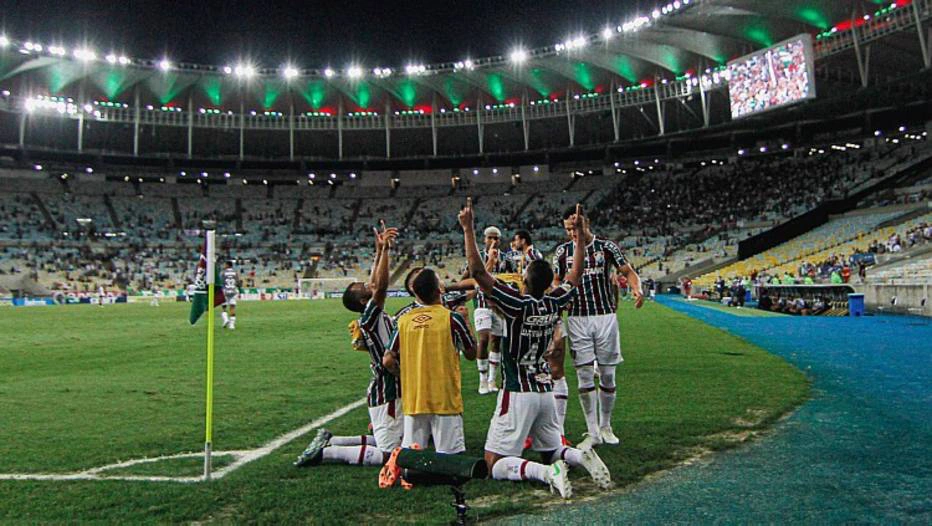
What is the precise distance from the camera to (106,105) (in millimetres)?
56438

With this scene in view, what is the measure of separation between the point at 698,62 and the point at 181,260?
4410cm

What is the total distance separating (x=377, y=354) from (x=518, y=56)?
48682 millimetres

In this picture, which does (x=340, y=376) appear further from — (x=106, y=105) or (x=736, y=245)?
(x=106, y=105)

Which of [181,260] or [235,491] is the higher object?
[181,260]

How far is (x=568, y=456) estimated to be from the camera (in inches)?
195

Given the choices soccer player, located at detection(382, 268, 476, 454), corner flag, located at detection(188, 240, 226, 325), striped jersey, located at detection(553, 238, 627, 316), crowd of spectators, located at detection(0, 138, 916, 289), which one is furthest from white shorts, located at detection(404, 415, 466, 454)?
crowd of spectators, located at detection(0, 138, 916, 289)

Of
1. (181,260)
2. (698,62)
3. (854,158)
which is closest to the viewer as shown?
(698,62)

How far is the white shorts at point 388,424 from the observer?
521 centimetres

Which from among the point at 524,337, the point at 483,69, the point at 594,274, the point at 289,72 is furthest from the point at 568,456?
the point at 289,72

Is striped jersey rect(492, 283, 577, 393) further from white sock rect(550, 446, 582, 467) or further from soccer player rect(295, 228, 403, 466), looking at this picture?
soccer player rect(295, 228, 403, 466)

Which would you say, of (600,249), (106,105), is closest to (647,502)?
(600,249)

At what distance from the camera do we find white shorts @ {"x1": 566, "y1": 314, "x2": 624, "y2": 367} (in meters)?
6.11

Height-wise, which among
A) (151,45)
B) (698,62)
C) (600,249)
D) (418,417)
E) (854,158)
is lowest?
(418,417)

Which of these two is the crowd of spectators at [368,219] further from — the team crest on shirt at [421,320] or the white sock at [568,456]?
the team crest on shirt at [421,320]
